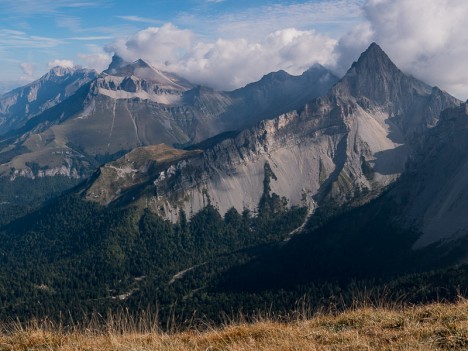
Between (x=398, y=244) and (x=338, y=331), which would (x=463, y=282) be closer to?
(x=398, y=244)

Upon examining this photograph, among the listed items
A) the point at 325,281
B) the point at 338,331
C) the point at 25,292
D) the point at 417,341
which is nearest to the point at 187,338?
the point at 338,331

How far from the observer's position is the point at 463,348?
10.4 meters

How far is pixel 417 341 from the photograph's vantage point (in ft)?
35.6

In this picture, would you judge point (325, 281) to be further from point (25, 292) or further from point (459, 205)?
point (25, 292)

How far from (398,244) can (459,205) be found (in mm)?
28023

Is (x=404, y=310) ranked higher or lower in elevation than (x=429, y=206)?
higher

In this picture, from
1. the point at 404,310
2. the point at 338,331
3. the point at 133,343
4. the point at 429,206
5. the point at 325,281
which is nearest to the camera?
the point at 133,343

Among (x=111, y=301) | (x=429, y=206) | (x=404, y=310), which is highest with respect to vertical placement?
(x=404, y=310)

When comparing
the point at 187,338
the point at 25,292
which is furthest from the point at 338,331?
the point at 25,292

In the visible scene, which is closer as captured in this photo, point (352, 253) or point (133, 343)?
point (133, 343)

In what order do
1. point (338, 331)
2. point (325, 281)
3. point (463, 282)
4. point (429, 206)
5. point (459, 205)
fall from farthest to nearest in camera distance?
point (429, 206)
point (459, 205)
point (325, 281)
point (463, 282)
point (338, 331)

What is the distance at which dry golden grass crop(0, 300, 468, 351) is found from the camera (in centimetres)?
1096

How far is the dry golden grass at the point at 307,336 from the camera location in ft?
36.0

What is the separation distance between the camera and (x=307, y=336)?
12172 mm
